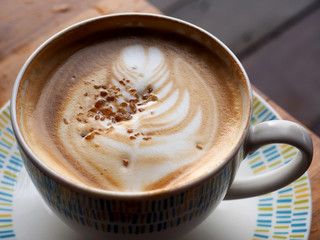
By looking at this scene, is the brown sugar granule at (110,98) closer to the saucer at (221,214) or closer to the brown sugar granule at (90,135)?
the brown sugar granule at (90,135)

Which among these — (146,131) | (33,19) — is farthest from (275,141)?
(33,19)

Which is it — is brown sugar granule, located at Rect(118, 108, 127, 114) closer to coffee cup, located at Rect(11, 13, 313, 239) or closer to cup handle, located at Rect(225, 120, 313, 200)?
coffee cup, located at Rect(11, 13, 313, 239)

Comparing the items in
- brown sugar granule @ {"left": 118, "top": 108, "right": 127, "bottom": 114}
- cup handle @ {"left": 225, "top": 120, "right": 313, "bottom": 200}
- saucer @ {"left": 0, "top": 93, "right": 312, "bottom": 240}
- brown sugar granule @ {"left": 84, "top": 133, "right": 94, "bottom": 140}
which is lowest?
saucer @ {"left": 0, "top": 93, "right": 312, "bottom": 240}

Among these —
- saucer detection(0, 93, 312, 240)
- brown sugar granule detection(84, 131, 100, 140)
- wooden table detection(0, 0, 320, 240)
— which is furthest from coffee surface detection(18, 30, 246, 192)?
wooden table detection(0, 0, 320, 240)

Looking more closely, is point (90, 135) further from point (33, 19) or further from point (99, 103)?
point (33, 19)

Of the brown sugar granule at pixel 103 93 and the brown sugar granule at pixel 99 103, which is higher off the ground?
the brown sugar granule at pixel 103 93

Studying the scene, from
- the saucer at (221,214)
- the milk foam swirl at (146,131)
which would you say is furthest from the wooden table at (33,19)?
the milk foam swirl at (146,131)

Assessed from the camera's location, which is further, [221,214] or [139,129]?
[221,214]
